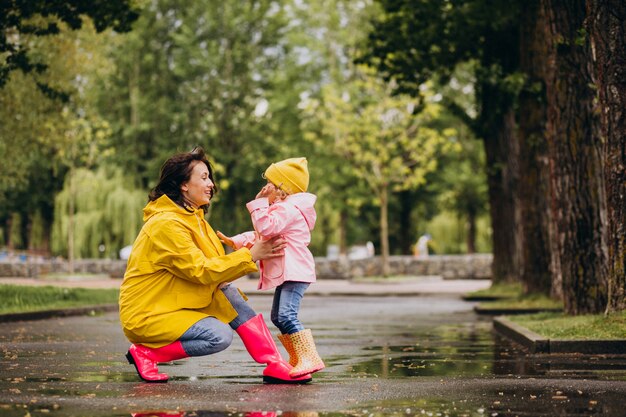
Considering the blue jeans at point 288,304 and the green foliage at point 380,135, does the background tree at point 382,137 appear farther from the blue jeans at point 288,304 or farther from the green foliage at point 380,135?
the blue jeans at point 288,304

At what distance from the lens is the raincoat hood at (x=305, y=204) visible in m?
8.59

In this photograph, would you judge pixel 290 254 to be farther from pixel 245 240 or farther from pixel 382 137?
pixel 382 137

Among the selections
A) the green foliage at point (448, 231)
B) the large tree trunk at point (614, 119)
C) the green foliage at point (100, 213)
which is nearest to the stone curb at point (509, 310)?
the large tree trunk at point (614, 119)

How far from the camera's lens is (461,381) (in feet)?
28.9

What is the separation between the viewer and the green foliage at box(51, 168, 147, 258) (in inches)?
1905

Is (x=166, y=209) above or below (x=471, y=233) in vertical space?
above

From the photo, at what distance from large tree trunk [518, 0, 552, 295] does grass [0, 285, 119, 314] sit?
27.3ft

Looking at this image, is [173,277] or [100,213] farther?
[100,213]

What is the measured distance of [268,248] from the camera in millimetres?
8297

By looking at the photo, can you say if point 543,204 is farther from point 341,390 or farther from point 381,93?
point 381,93

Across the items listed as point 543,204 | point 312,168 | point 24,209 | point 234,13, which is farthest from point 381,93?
point 543,204

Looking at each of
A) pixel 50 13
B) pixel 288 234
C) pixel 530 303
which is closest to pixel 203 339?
pixel 288 234

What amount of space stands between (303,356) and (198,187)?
146 cm

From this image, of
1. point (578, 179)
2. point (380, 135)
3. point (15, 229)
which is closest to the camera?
point (578, 179)
